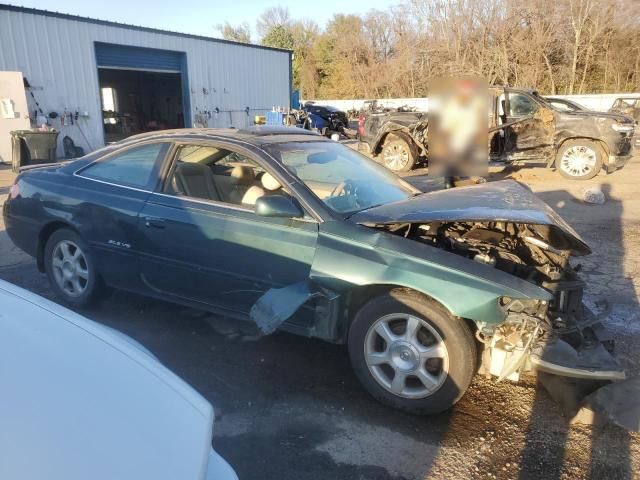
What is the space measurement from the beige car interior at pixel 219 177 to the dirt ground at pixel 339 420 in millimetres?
1104

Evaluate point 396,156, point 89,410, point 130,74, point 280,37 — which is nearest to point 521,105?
point 396,156

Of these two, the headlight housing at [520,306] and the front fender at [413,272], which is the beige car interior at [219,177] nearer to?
the front fender at [413,272]

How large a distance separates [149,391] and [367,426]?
1579 millimetres

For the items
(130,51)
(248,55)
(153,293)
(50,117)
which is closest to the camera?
(153,293)

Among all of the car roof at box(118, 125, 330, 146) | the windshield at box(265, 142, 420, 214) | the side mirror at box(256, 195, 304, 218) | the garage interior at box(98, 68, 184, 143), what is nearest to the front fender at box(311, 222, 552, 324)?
the side mirror at box(256, 195, 304, 218)

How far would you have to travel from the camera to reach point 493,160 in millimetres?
11281

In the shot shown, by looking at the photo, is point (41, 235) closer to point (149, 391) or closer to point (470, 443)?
point (149, 391)

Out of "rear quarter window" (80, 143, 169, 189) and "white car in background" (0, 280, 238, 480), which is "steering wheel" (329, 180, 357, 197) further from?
"white car in background" (0, 280, 238, 480)

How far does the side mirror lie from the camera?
3.11 m

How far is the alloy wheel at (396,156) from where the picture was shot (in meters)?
12.4

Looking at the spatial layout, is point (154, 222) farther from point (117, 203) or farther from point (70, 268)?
point (70, 268)

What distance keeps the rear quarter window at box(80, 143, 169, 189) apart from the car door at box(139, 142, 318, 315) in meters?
0.16

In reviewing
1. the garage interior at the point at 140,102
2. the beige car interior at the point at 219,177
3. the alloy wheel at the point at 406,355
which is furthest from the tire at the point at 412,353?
the garage interior at the point at 140,102

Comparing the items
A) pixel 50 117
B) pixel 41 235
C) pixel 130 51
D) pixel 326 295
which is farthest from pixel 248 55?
pixel 326 295
